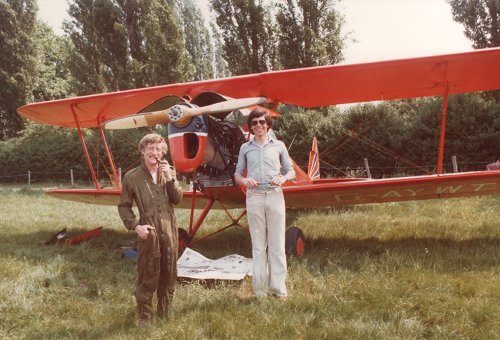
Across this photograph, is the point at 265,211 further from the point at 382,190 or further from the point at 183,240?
the point at 183,240

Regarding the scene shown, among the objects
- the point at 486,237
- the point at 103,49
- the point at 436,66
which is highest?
the point at 103,49

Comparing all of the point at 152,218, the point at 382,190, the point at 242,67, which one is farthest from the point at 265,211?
the point at 242,67

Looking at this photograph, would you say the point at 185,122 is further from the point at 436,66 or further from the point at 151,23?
the point at 151,23

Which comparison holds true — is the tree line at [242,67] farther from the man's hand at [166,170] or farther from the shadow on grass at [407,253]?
the man's hand at [166,170]

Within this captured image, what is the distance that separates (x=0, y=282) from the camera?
441 centimetres

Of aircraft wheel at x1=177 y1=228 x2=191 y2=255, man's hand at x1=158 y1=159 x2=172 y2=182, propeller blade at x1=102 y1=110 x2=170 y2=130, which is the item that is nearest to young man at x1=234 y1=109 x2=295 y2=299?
man's hand at x1=158 y1=159 x2=172 y2=182

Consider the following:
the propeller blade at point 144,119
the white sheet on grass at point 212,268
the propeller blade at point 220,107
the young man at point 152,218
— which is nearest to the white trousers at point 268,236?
the white sheet on grass at point 212,268

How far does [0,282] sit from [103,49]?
22.3 m

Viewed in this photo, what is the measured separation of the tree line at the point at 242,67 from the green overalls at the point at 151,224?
239 inches

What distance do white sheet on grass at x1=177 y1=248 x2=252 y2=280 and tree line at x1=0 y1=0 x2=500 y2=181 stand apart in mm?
4828

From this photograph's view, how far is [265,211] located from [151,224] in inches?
40.7

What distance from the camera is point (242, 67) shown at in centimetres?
2019

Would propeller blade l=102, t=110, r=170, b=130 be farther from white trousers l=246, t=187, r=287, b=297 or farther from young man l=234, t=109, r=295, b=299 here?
white trousers l=246, t=187, r=287, b=297

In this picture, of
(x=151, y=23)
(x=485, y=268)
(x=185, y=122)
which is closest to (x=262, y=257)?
(x=185, y=122)
